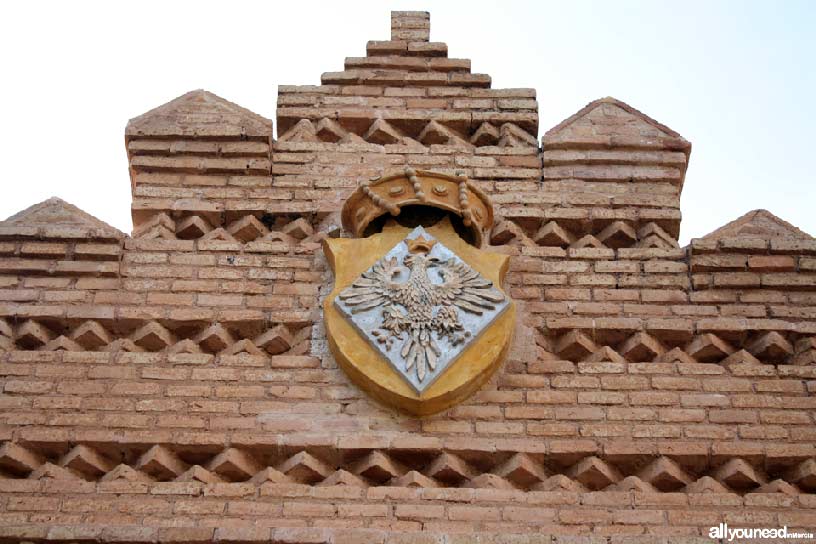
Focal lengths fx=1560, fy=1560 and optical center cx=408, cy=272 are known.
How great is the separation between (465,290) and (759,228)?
5.18 ft

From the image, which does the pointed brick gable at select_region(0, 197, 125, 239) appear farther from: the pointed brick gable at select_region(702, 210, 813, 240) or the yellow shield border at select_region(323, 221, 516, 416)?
the pointed brick gable at select_region(702, 210, 813, 240)

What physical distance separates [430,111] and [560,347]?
178 centimetres

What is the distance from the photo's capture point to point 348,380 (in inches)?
255

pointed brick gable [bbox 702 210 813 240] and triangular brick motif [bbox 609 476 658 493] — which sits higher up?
pointed brick gable [bbox 702 210 813 240]

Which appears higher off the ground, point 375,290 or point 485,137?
point 485,137

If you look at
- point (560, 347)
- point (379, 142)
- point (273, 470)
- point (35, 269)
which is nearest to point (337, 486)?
point (273, 470)

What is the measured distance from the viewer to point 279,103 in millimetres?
7984

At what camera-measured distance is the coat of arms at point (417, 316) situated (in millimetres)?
6289

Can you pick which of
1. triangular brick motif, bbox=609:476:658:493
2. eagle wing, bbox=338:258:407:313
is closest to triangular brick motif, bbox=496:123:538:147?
eagle wing, bbox=338:258:407:313

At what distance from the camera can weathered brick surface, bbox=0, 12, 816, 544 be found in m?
5.93

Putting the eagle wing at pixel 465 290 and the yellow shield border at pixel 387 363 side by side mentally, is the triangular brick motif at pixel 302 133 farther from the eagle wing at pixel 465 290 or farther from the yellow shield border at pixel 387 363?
the eagle wing at pixel 465 290

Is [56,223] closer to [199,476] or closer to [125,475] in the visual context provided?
[125,475]

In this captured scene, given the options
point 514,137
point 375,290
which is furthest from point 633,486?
point 514,137

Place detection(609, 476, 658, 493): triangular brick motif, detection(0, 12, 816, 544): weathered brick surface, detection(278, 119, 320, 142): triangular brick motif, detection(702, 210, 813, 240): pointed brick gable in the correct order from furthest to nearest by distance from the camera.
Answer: detection(278, 119, 320, 142): triangular brick motif < detection(702, 210, 813, 240): pointed brick gable < detection(609, 476, 658, 493): triangular brick motif < detection(0, 12, 816, 544): weathered brick surface
